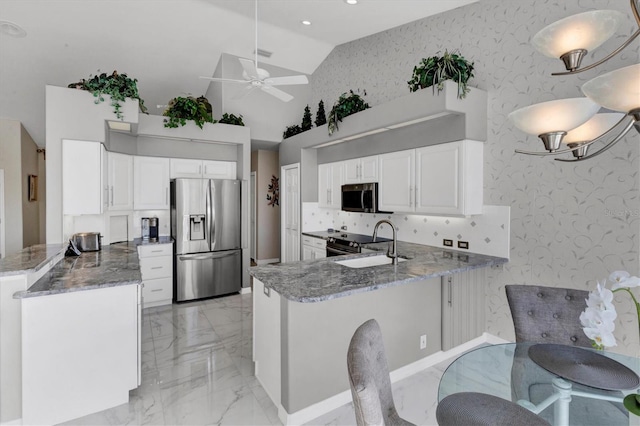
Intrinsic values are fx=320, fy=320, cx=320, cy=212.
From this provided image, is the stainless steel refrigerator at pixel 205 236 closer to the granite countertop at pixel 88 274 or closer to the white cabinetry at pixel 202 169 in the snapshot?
the white cabinetry at pixel 202 169

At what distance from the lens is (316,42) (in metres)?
5.48

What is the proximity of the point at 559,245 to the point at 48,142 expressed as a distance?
5.07 metres

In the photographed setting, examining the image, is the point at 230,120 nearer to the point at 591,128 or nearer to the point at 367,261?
the point at 367,261

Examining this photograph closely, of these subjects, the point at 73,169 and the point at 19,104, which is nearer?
the point at 73,169

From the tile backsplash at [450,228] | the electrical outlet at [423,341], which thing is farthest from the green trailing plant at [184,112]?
the electrical outlet at [423,341]

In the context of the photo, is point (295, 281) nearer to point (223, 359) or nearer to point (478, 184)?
point (223, 359)

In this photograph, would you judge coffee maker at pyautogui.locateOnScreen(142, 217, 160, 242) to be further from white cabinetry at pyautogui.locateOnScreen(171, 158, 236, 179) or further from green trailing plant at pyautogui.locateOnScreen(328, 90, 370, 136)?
green trailing plant at pyautogui.locateOnScreen(328, 90, 370, 136)

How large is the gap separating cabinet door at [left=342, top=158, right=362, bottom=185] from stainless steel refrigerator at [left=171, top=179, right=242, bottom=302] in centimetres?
167

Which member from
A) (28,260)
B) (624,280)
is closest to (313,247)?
(28,260)

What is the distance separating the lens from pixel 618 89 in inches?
38.7

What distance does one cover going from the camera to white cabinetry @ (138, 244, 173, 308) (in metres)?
4.32

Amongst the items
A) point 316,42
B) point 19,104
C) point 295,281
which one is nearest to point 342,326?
point 295,281

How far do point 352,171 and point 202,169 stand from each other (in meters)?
2.36

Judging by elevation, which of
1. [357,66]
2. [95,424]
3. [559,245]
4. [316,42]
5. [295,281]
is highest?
[316,42]
